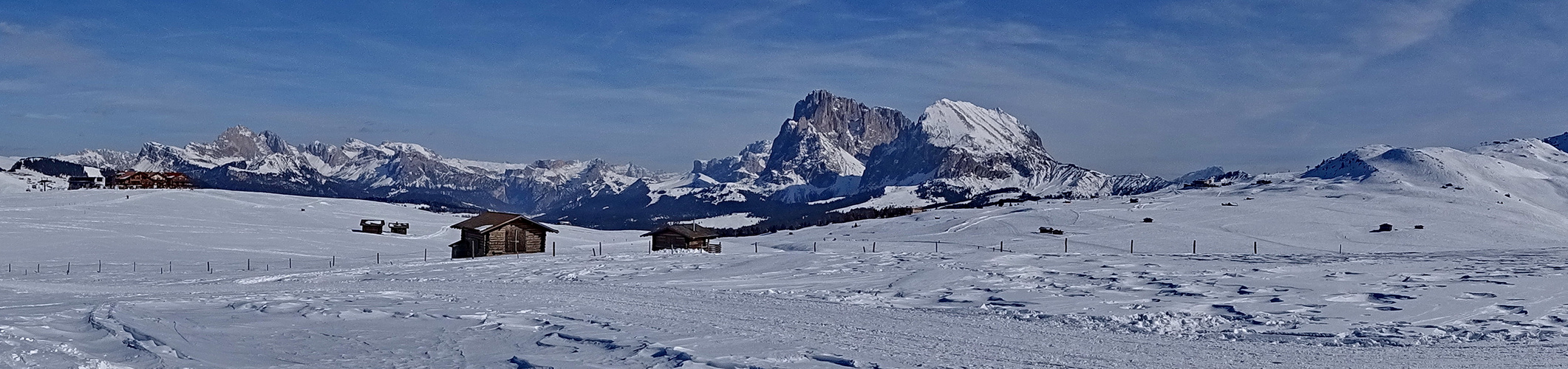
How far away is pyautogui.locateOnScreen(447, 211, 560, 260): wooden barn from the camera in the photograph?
72.9 metres

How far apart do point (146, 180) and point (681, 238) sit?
126 metres

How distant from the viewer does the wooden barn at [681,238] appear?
273 ft

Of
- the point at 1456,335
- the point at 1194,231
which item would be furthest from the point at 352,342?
the point at 1194,231

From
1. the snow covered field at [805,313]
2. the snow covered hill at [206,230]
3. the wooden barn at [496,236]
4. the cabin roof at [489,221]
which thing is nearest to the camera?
the snow covered field at [805,313]

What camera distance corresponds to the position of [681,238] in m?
83.4

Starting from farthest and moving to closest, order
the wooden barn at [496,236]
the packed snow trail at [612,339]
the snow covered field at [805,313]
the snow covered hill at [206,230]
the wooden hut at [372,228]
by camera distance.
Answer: the wooden hut at [372,228] < the snow covered hill at [206,230] < the wooden barn at [496,236] < the snow covered field at [805,313] < the packed snow trail at [612,339]

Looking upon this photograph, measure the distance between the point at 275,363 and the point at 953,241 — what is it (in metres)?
81.6

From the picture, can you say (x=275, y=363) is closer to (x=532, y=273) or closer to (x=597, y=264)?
(x=532, y=273)

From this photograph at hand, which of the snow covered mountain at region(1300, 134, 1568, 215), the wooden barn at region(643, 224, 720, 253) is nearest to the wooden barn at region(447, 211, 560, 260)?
Result: the wooden barn at region(643, 224, 720, 253)

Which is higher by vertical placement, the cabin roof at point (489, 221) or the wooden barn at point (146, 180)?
the wooden barn at point (146, 180)

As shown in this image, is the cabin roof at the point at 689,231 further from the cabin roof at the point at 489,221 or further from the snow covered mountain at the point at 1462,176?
the snow covered mountain at the point at 1462,176

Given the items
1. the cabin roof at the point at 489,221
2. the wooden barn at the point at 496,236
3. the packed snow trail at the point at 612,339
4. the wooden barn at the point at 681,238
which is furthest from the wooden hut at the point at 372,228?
the packed snow trail at the point at 612,339

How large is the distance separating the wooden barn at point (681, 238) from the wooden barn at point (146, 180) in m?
119

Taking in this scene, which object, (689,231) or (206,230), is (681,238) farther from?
(206,230)
